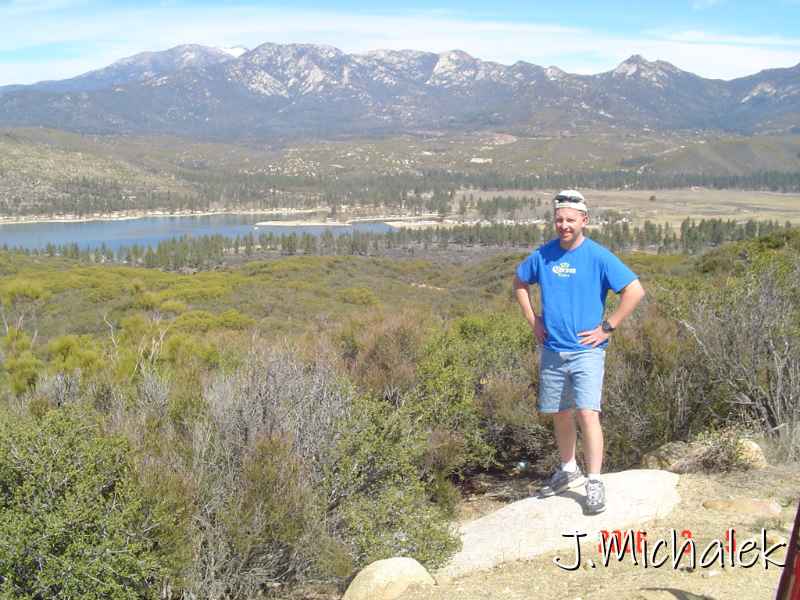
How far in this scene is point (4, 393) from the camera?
351 inches

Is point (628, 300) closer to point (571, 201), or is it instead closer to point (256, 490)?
point (571, 201)

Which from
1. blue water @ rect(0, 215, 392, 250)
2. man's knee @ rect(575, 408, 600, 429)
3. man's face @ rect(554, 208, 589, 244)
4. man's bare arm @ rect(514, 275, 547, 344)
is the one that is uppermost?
man's face @ rect(554, 208, 589, 244)

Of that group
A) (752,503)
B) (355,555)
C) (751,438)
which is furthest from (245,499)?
(751,438)

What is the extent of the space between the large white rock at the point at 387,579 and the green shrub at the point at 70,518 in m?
1.20

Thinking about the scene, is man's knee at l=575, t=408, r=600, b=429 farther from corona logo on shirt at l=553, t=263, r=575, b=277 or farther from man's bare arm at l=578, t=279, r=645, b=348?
corona logo on shirt at l=553, t=263, r=575, b=277

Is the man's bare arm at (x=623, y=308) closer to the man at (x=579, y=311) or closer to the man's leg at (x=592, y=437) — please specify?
the man at (x=579, y=311)

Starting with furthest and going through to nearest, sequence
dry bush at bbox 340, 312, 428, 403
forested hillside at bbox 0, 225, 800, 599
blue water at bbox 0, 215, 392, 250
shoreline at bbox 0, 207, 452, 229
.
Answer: shoreline at bbox 0, 207, 452, 229
blue water at bbox 0, 215, 392, 250
dry bush at bbox 340, 312, 428, 403
forested hillside at bbox 0, 225, 800, 599

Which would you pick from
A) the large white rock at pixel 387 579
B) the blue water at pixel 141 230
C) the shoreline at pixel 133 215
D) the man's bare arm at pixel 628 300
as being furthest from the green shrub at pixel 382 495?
the shoreline at pixel 133 215

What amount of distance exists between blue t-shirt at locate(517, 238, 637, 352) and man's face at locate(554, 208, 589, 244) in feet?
0.30

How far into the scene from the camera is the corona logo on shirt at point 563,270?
198 inches

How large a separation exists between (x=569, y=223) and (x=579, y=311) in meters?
0.61

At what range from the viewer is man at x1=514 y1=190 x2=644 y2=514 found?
4980 mm

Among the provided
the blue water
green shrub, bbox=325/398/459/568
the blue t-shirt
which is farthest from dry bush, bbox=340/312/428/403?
the blue water

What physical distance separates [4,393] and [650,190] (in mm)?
182975
